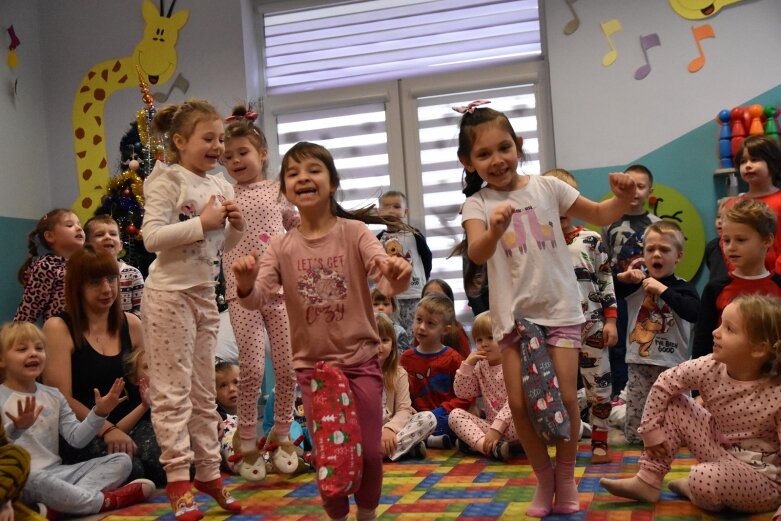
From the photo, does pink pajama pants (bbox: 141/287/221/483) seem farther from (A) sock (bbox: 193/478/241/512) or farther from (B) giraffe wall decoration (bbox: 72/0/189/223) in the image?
(B) giraffe wall decoration (bbox: 72/0/189/223)

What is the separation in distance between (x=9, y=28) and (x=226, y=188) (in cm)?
442

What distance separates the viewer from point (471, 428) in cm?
385

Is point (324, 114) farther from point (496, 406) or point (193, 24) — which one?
A: point (496, 406)

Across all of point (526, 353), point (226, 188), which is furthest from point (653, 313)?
point (226, 188)

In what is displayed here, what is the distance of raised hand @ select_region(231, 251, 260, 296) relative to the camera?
2305 mm

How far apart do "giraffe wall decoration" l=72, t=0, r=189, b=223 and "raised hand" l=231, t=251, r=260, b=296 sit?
15.7 ft

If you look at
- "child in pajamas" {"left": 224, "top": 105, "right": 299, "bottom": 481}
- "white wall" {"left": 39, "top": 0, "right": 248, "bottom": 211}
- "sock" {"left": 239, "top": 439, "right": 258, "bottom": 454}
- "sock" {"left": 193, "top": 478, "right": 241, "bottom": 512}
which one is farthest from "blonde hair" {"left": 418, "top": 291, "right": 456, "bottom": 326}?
"white wall" {"left": 39, "top": 0, "right": 248, "bottom": 211}

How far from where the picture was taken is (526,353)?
2.56 metres

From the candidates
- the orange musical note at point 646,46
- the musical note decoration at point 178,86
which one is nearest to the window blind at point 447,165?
the orange musical note at point 646,46

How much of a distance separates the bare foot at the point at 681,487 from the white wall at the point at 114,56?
478 cm

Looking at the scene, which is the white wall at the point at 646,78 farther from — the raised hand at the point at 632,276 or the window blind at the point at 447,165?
the raised hand at the point at 632,276

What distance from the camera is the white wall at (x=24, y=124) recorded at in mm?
6438

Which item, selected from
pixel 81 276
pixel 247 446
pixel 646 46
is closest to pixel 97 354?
pixel 81 276

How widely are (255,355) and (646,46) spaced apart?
3.76 meters
